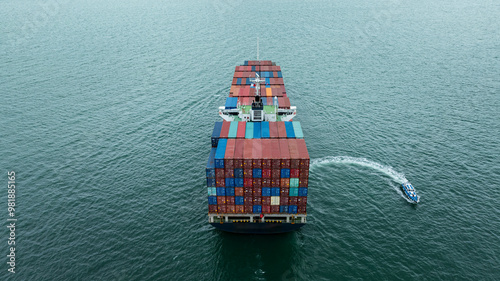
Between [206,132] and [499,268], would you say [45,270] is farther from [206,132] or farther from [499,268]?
[499,268]

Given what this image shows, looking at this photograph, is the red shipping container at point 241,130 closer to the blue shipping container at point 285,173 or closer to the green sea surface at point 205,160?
the blue shipping container at point 285,173

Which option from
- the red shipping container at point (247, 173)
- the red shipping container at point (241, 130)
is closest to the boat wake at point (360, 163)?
the red shipping container at point (241, 130)

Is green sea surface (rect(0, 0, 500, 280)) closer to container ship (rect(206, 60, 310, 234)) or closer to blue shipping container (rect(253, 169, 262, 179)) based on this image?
container ship (rect(206, 60, 310, 234))

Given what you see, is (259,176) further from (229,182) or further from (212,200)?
(212,200)

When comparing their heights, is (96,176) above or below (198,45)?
below

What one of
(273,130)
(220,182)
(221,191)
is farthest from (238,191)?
(273,130)

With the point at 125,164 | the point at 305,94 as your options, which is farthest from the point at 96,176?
the point at 305,94
